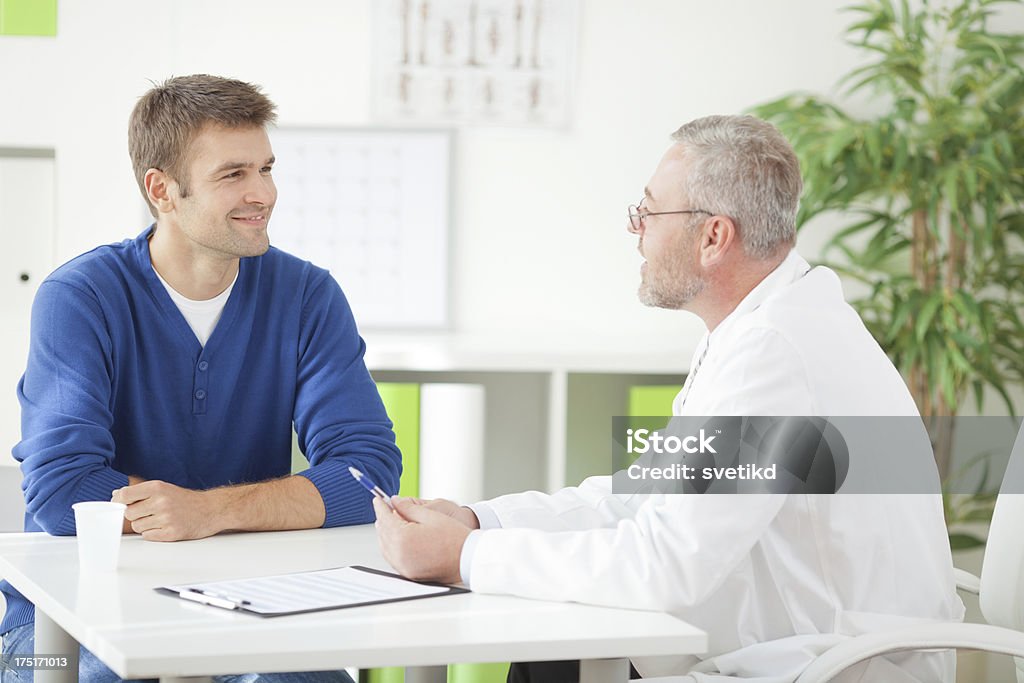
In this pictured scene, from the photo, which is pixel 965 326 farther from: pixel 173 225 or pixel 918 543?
pixel 173 225

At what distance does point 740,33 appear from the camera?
3.79 meters

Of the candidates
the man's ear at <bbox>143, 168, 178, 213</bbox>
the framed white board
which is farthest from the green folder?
the man's ear at <bbox>143, 168, 178, 213</bbox>

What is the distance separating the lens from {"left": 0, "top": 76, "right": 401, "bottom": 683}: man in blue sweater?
1777 millimetres

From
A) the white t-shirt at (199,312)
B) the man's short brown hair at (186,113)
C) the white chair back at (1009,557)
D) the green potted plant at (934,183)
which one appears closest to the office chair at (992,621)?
the white chair back at (1009,557)

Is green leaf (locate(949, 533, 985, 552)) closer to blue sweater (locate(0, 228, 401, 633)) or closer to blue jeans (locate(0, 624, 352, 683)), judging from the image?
blue sweater (locate(0, 228, 401, 633))

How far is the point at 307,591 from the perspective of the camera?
137 centimetres

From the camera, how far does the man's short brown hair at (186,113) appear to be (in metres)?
2.08

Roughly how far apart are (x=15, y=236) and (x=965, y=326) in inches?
111

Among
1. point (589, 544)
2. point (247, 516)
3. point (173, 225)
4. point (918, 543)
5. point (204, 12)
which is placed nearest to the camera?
point (589, 544)

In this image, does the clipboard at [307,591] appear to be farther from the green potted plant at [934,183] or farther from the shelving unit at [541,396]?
the green potted plant at [934,183]

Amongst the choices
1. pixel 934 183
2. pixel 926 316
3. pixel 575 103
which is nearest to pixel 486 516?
pixel 926 316

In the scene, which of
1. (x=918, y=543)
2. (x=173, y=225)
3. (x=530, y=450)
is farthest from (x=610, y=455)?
(x=918, y=543)

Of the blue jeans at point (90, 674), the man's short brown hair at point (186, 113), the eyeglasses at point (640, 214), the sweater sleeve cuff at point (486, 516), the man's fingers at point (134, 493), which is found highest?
the man's short brown hair at point (186, 113)

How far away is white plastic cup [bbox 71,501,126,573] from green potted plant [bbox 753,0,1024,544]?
230 centimetres
